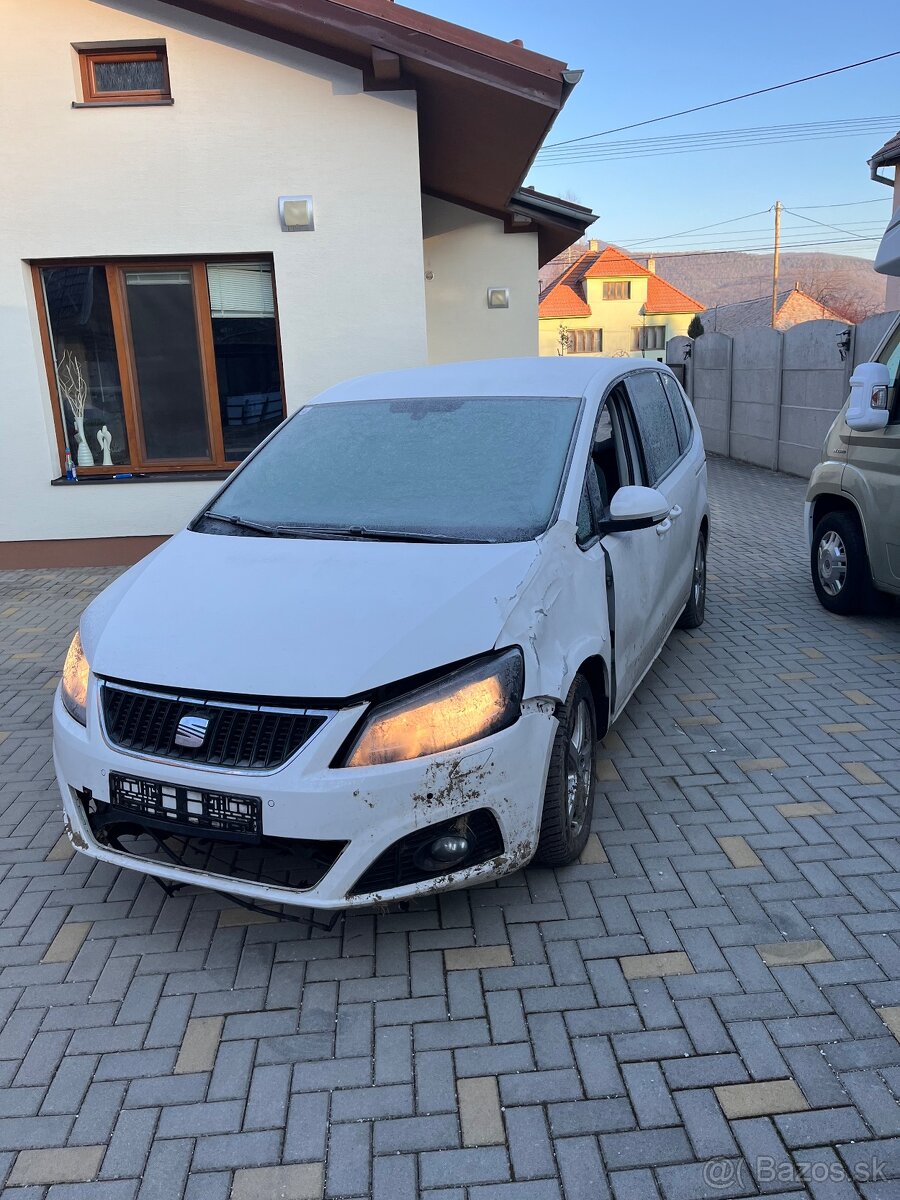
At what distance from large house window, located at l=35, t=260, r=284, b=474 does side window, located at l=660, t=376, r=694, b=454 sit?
4.13 metres

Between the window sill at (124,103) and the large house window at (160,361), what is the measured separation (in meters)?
1.28

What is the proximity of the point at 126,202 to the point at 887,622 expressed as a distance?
23.5ft

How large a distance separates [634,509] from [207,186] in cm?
620

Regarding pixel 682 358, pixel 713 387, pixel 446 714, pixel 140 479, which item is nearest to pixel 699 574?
pixel 446 714

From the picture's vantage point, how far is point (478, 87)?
748cm

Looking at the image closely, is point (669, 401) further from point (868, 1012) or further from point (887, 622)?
point (868, 1012)

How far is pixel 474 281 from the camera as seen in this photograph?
11.8 metres

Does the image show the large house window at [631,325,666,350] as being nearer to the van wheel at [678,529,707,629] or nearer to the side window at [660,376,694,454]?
the van wheel at [678,529,707,629]

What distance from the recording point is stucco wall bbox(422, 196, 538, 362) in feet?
38.3

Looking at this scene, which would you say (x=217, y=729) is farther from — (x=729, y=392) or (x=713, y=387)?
(x=713, y=387)

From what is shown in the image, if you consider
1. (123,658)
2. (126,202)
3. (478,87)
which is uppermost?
(478,87)

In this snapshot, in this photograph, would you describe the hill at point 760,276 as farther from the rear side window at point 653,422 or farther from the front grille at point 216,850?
the front grille at point 216,850

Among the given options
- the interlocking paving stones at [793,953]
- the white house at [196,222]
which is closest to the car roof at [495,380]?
the interlocking paving stones at [793,953]

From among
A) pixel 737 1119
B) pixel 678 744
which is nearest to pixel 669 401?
pixel 678 744
